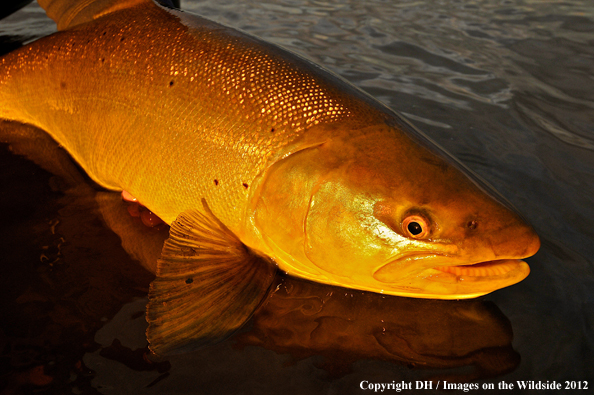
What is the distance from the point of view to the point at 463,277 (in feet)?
7.35

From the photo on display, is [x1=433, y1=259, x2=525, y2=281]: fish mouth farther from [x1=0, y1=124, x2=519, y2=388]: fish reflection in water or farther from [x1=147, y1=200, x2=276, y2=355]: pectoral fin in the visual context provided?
[x1=147, y1=200, x2=276, y2=355]: pectoral fin

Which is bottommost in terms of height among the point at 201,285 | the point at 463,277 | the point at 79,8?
the point at 201,285

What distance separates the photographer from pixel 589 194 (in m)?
3.46

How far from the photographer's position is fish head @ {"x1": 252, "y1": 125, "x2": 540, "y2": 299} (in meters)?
2.16

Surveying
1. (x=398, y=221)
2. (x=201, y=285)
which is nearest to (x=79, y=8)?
A: (x=201, y=285)

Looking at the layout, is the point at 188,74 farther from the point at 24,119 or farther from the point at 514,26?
the point at 514,26

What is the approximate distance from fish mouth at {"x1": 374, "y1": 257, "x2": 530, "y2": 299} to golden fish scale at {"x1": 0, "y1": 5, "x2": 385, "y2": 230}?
0.82 m

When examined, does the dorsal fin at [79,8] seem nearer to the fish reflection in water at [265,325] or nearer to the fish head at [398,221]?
the fish reflection in water at [265,325]

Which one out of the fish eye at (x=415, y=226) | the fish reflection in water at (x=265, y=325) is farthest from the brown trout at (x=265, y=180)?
the fish reflection in water at (x=265, y=325)

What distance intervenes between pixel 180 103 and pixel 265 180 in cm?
72

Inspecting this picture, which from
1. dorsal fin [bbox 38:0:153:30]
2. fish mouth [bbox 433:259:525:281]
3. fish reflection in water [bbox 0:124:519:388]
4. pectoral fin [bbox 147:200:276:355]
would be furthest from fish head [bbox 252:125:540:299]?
dorsal fin [bbox 38:0:153:30]

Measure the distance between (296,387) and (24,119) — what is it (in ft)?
10.1

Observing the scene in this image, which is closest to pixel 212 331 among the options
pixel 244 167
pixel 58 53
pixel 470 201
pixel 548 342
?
pixel 244 167

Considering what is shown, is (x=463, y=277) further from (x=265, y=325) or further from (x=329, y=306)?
(x=265, y=325)
